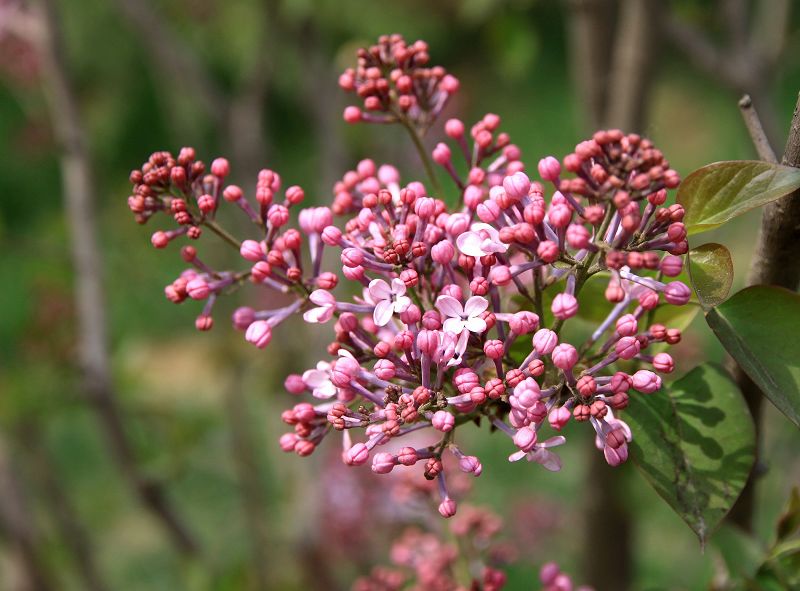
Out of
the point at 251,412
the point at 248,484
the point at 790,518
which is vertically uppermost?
the point at 790,518

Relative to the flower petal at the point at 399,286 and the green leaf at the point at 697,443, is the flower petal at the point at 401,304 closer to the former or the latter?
the flower petal at the point at 399,286

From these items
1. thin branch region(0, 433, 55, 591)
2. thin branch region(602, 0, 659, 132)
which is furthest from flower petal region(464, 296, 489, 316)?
thin branch region(0, 433, 55, 591)

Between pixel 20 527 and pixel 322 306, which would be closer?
pixel 322 306

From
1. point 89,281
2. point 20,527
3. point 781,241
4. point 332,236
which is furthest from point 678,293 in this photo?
point 20,527

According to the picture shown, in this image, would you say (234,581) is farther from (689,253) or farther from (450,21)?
(450,21)

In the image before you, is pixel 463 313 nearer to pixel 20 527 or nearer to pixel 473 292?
pixel 473 292

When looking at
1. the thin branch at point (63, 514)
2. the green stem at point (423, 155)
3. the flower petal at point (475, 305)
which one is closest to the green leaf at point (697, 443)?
the flower petal at point (475, 305)
